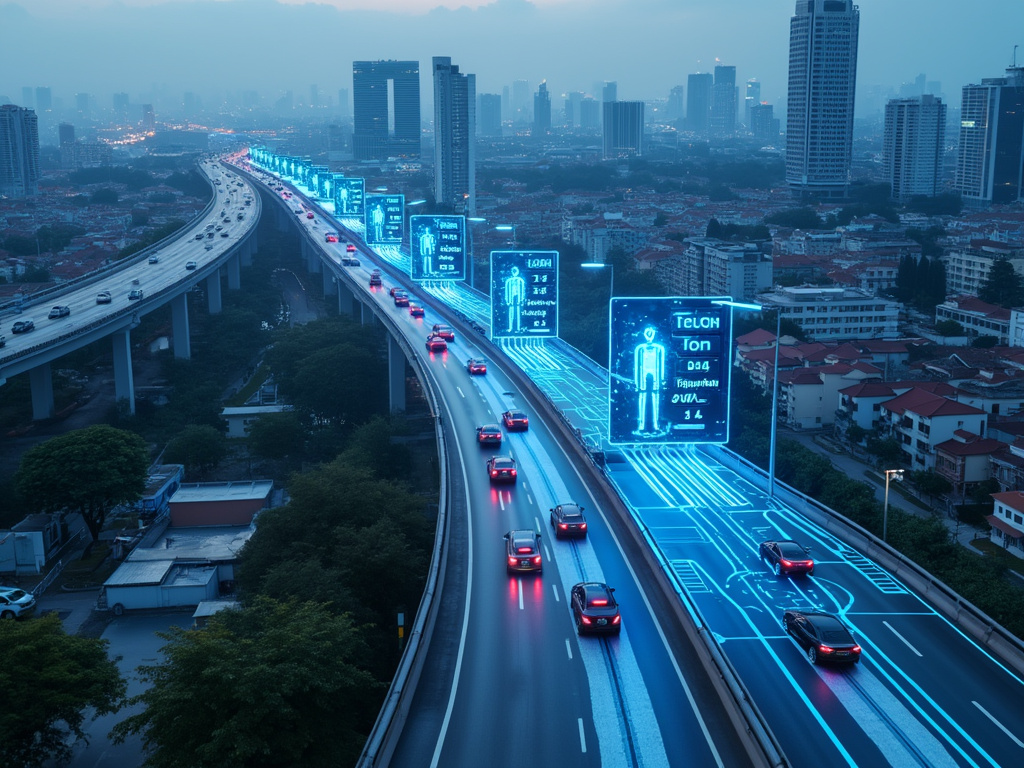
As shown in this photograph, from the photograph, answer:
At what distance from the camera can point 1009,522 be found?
29828mm

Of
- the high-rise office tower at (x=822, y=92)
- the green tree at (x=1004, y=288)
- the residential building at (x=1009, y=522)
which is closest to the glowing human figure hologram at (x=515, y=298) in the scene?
the residential building at (x=1009, y=522)

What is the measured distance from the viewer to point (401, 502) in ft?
73.5

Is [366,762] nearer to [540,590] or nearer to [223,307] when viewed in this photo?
[540,590]

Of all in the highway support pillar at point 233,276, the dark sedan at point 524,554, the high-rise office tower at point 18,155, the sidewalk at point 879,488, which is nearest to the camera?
the dark sedan at point 524,554

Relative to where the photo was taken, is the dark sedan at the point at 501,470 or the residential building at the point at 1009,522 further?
the residential building at the point at 1009,522

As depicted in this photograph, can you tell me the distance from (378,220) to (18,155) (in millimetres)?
102647

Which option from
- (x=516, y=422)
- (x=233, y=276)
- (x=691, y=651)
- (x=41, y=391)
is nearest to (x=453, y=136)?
(x=233, y=276)

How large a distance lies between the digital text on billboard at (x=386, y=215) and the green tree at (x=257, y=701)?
43.9m

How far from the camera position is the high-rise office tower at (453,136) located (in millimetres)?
115000

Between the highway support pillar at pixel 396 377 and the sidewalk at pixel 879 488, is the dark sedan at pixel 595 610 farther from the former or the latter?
the highway support pillar at pixel 396 377

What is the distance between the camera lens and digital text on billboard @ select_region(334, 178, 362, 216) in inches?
3182

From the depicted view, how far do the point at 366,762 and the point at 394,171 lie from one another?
17369cm

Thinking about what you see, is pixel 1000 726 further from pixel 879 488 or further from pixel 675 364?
pixel 879 488

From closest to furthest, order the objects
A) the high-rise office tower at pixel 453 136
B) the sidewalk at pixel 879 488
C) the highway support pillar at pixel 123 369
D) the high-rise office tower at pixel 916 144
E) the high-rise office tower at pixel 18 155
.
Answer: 1. the sidewalk at pixel 879 488
2. the highway support pillar at pixel 123 369
3. the high-rise office tower at pixel 453 136
4. the high-rise office tower at pixel 916 144
5. the high-rise office tower at pixel 18 155
